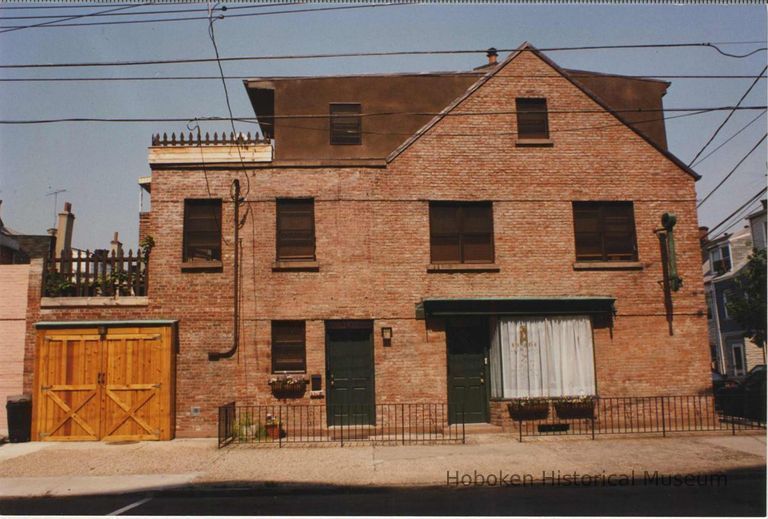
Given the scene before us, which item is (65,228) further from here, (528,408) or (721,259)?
(721,259)

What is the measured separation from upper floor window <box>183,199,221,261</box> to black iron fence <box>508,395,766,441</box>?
8906 millimetres

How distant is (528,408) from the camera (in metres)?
15.5

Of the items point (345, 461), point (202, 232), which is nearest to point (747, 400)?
point (345, 461)

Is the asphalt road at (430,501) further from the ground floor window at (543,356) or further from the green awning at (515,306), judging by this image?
the green awning at (515,306)

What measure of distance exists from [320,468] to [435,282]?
20.7 feet

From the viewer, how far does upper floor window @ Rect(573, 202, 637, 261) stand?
1677cm

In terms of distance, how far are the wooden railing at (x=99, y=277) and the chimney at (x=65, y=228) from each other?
8.50 m

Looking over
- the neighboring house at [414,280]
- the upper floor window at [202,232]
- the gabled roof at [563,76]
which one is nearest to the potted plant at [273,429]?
the neighboring house at [414,280]

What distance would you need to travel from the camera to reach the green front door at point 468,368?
52.4 feet

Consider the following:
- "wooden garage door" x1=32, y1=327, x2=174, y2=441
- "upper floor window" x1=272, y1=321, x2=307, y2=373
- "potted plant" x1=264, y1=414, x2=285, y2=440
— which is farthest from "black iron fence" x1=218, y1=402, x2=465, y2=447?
"wooden garage door" x1=32, y1=327, x2=174, y2=441

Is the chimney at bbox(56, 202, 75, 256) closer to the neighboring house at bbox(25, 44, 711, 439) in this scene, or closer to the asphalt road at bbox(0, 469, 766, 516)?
the neighboring house at bbox(25, 44, 711, 439)

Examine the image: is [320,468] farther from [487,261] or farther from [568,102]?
[568,102]

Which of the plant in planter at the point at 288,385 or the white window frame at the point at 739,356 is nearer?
the plant in planter at the point at 288,385

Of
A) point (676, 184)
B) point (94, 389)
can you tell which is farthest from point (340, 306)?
point (676, 184)
